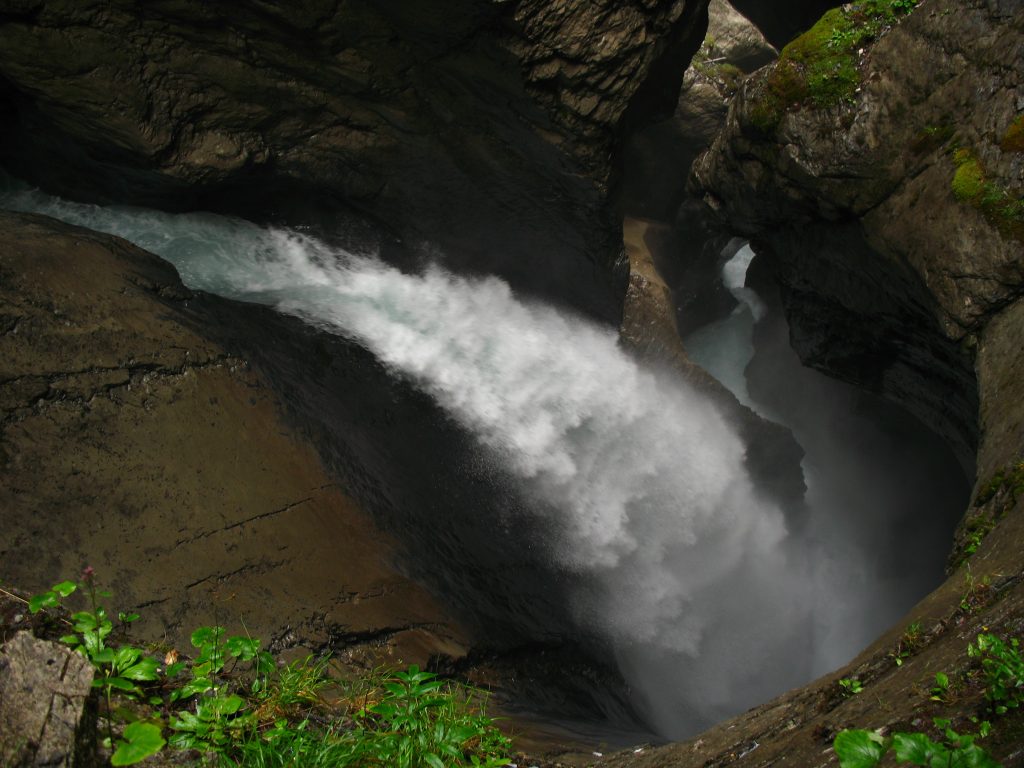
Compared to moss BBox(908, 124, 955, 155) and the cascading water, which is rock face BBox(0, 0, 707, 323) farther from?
moss BBox(908, 124, 955, 155)

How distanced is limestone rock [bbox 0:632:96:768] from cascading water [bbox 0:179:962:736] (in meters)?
7.00

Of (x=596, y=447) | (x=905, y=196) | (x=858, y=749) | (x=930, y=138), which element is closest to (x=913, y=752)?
(x=858, y=749)

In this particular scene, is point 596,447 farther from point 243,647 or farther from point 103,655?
point 103,655

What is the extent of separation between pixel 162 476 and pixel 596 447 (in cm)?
695

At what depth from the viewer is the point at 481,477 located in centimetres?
970

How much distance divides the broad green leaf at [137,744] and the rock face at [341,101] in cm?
827

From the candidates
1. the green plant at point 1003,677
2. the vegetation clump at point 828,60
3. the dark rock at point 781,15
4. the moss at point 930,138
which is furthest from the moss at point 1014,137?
the dark rock at point 781,15

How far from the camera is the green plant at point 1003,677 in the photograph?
107 inches

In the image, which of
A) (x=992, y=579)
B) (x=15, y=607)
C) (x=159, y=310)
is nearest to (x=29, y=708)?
(x=15, y=607)

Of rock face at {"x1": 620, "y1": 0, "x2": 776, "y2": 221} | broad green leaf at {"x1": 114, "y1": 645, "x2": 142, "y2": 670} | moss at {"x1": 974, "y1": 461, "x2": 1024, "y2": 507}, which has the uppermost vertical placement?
rock face at {"x1": 620, "y1": 0, "x2": 776, "y2": 221}

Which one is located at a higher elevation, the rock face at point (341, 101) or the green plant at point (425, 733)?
the rock face at point (341, 101)

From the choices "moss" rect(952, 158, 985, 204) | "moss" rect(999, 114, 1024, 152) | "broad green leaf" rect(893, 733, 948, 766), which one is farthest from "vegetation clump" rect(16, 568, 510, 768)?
"moss" rect(999, 114, 1024, 152)

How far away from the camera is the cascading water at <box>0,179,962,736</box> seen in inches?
395

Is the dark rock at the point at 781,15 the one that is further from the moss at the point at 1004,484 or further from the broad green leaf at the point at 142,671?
the broad green leaf at the point at 142,671
